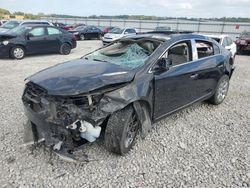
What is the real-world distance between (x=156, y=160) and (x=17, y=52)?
9197 millimetres

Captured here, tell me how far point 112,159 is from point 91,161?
28cm

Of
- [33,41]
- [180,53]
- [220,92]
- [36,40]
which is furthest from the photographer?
[36,40]

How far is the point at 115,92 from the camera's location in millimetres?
3029

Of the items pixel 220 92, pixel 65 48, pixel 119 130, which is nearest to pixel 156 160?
pixel 119 130

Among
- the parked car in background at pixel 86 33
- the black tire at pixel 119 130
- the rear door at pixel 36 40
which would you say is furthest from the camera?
the parked car in background at pixel 86 33

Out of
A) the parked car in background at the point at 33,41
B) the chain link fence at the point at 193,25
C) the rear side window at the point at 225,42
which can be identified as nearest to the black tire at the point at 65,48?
the parked car in background at the point at 33,41

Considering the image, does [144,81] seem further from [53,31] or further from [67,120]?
[53,31]

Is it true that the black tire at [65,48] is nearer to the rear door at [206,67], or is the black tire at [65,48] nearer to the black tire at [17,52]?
the black tire at [17,52]

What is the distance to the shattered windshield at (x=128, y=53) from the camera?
3671 mm

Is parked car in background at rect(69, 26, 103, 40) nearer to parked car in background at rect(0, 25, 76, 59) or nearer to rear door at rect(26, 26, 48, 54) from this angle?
parked car in background at rect(0, 25, 76, 59)

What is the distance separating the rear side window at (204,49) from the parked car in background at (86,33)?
17870mm

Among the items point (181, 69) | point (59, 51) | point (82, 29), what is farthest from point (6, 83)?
point (82, 29)

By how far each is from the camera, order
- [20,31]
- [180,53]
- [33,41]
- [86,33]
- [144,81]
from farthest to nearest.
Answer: [86,33], [33,41], [20,31], [180,53], [144,81]

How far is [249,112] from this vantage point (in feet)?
16.6
